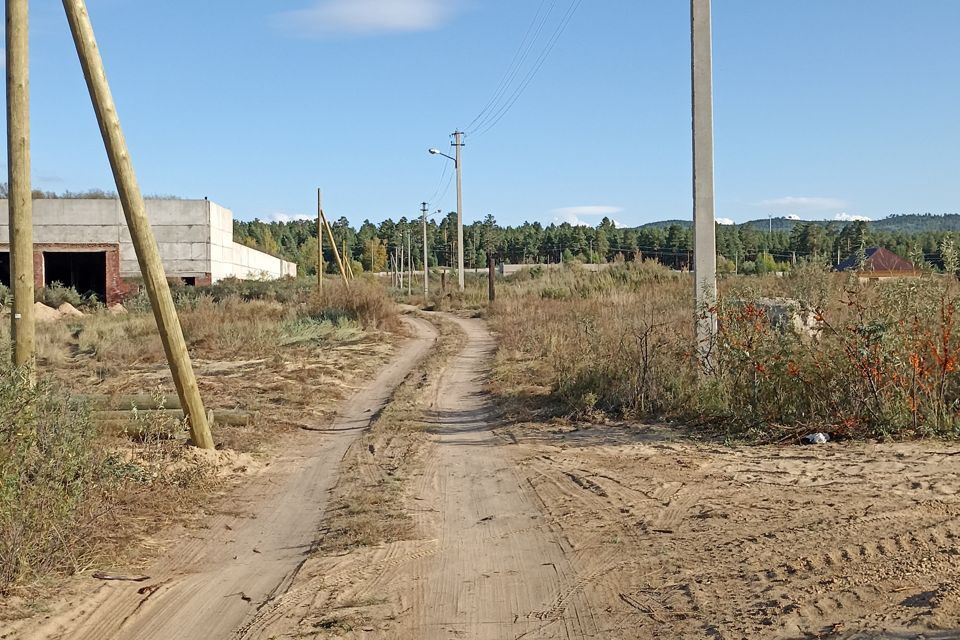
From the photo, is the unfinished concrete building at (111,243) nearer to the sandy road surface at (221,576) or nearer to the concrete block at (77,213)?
the concrete block at (77,213)

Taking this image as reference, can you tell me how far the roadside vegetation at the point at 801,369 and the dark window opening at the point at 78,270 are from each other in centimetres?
4267

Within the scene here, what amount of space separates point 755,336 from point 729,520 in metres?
4.55

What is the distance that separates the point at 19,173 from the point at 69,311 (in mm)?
30414

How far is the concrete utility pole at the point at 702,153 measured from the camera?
11.5m

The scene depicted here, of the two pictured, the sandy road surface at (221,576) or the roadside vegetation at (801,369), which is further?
the roadside vegetation at (801,369)

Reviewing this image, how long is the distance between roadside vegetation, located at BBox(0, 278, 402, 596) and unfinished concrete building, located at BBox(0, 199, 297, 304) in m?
20.3

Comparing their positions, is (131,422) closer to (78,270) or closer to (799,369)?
(799,369)

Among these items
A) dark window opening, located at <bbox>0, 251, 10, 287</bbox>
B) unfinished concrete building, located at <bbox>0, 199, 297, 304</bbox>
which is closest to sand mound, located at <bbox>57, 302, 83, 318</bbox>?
unfinished concrete building, located at <bbox>0, 199, 297, 304</bbox>

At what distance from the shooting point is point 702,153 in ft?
38.4

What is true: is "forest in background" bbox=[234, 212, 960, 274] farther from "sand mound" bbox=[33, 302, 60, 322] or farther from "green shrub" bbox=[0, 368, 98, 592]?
"green shrub" bbox=[0, 368, 98, 592]

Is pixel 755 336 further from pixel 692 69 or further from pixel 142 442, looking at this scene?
pixel 142 442

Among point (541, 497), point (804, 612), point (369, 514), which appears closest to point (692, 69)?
point (541, 497)

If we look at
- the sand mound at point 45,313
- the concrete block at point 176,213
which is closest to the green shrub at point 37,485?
the sand mound at point 45,313

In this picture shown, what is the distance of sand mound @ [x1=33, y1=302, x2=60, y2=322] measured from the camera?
32156mm
